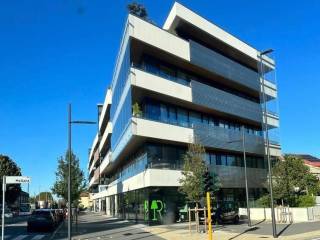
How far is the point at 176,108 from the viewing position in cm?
4566

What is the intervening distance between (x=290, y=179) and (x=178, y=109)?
11608 millimetres

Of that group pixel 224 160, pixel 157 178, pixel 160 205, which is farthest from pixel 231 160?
pixel 157 178

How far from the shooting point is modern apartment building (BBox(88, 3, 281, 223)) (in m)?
41.0

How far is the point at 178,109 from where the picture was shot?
4591cm

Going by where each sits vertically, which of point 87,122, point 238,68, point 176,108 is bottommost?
point 87,122

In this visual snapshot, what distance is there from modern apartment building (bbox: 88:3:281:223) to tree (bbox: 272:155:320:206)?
4961 millimetres

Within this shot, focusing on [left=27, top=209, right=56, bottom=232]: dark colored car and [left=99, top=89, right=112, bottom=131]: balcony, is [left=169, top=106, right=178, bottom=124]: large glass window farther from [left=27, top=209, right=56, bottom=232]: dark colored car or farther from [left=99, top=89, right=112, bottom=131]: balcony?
[left=99, top=89, right=112, bottom=131]: balcony

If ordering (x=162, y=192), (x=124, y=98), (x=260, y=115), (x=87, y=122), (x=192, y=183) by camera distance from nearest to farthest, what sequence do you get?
1. (x=87, y=122)
2. (x=192, y=183)
3. (x=162, y=192)
4. (x=124, y=98)
5. (x=260, y=115)

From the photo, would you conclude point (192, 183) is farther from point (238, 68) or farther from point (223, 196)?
point (238, 68)

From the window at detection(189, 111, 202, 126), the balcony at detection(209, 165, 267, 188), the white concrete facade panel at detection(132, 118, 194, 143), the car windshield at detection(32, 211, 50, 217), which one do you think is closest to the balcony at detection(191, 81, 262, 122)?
the window at detection(189, 111, 202, 126)

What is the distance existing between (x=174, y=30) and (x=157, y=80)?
848 centimetres

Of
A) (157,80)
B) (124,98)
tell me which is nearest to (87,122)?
(157,80)

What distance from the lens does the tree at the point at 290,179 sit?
136ft

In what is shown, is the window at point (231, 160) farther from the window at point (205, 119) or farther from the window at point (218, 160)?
the window at point (205, 119)
